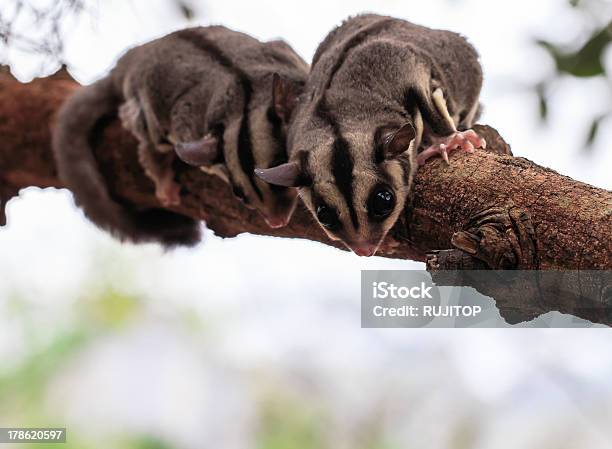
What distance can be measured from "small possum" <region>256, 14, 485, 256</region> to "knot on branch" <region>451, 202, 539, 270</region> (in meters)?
0.53

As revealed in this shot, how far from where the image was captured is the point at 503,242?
1786 millimetres

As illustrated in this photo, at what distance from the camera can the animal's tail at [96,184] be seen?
3330 millimetres

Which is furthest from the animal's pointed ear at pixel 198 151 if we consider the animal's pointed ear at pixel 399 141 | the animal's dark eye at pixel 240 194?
the animal's pointed ear at pixel 399 141

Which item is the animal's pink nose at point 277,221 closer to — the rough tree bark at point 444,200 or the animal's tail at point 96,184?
the rough tree bark at point 444,200

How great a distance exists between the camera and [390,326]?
6.68 feet

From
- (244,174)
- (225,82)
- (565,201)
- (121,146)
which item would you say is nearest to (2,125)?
(121,146)

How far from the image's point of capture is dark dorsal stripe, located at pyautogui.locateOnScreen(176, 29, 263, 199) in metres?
2.85

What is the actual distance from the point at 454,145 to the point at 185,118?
1302 mm

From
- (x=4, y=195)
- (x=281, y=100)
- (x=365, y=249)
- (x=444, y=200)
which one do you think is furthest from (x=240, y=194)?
(x=4, y=195)

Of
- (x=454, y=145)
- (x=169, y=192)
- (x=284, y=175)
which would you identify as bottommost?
(x=169, y=192)

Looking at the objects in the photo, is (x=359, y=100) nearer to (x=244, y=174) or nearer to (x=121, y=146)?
(x=244, y=174)

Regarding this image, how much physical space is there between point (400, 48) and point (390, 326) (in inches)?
45.8

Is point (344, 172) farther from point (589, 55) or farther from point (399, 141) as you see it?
point (589, 55)

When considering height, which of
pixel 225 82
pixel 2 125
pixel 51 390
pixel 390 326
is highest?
pixel 225 82
